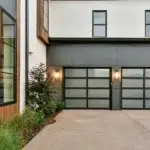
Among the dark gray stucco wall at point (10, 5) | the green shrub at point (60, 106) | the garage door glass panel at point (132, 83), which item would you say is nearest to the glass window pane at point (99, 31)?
the garage door glass panel at point (132, 83)

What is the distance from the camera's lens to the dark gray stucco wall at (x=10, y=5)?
1205 cm

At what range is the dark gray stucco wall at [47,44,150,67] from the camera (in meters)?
23.3

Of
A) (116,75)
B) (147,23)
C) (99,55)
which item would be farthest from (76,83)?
(147,23)

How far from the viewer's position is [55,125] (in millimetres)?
14508

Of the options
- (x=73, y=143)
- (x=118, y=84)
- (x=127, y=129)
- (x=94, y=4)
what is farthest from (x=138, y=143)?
(x=94, y=4)

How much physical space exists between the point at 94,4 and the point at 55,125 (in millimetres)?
11615

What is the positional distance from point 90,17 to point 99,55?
265 cm

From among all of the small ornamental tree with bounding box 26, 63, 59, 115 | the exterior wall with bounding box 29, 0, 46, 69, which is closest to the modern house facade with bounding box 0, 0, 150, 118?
the exterior wall with bounding box 29, 0, 46, 69

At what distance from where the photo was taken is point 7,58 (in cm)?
1291

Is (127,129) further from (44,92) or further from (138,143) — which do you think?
(44,92)

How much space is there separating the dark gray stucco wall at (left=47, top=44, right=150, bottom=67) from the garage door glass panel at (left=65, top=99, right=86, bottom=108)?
2.37 metres

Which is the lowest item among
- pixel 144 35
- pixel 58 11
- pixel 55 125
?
pixel 55 125

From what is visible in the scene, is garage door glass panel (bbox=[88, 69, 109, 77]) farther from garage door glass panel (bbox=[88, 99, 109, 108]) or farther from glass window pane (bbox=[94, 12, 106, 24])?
glass window pane (bbox=[94, 12, 106, 24])

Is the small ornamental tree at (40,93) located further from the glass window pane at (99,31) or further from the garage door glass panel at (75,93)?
the glass window pane at (99,31)
